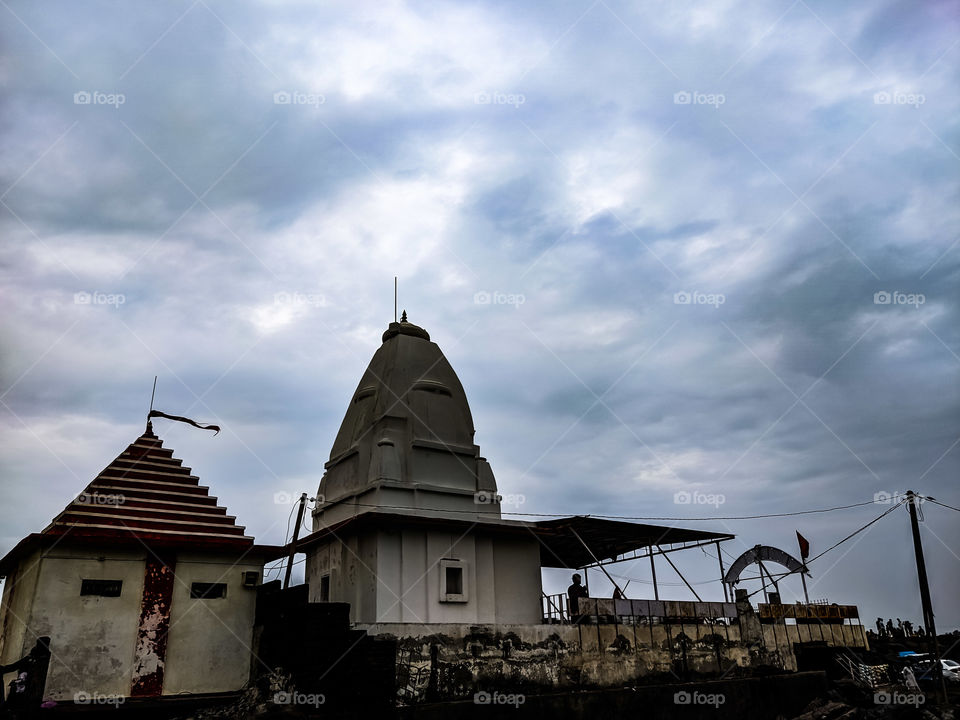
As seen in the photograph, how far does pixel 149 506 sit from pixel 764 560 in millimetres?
19522

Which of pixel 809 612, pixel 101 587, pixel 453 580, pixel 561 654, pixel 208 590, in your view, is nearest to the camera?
pixel 101 587

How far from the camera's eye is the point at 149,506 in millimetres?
15672

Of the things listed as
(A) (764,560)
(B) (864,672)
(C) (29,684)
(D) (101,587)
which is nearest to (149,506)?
(D) (101,587)

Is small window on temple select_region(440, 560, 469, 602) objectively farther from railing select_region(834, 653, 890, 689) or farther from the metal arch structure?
railing select_region(834, 653, 890, 689)

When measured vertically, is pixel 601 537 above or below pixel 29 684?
above

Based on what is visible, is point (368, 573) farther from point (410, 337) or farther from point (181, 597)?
point (410, 337)

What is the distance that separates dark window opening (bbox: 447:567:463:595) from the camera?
19.2 meters

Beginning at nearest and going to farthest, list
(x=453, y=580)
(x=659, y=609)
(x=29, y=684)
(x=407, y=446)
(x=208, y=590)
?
(x=29, y=684) < (x=208, y=590) < (x=453, y=580) < (x=659, y=609) < (x=407, y=446)

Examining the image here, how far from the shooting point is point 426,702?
50.6 feet

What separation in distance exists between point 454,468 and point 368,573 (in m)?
4.45

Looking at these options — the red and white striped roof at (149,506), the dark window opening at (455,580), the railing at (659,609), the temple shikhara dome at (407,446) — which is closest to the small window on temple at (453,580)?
the dark window opening at (455,580)

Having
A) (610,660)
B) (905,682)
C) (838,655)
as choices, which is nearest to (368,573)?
(610,660)

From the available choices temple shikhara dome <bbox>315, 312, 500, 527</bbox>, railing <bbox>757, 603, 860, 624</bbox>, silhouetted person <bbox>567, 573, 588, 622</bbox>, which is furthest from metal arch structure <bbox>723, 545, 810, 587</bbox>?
temple shikhara dome <bbox>315, 312, 500, 527</bbox>

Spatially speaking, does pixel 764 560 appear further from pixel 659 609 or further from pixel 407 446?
pixel 407 446
